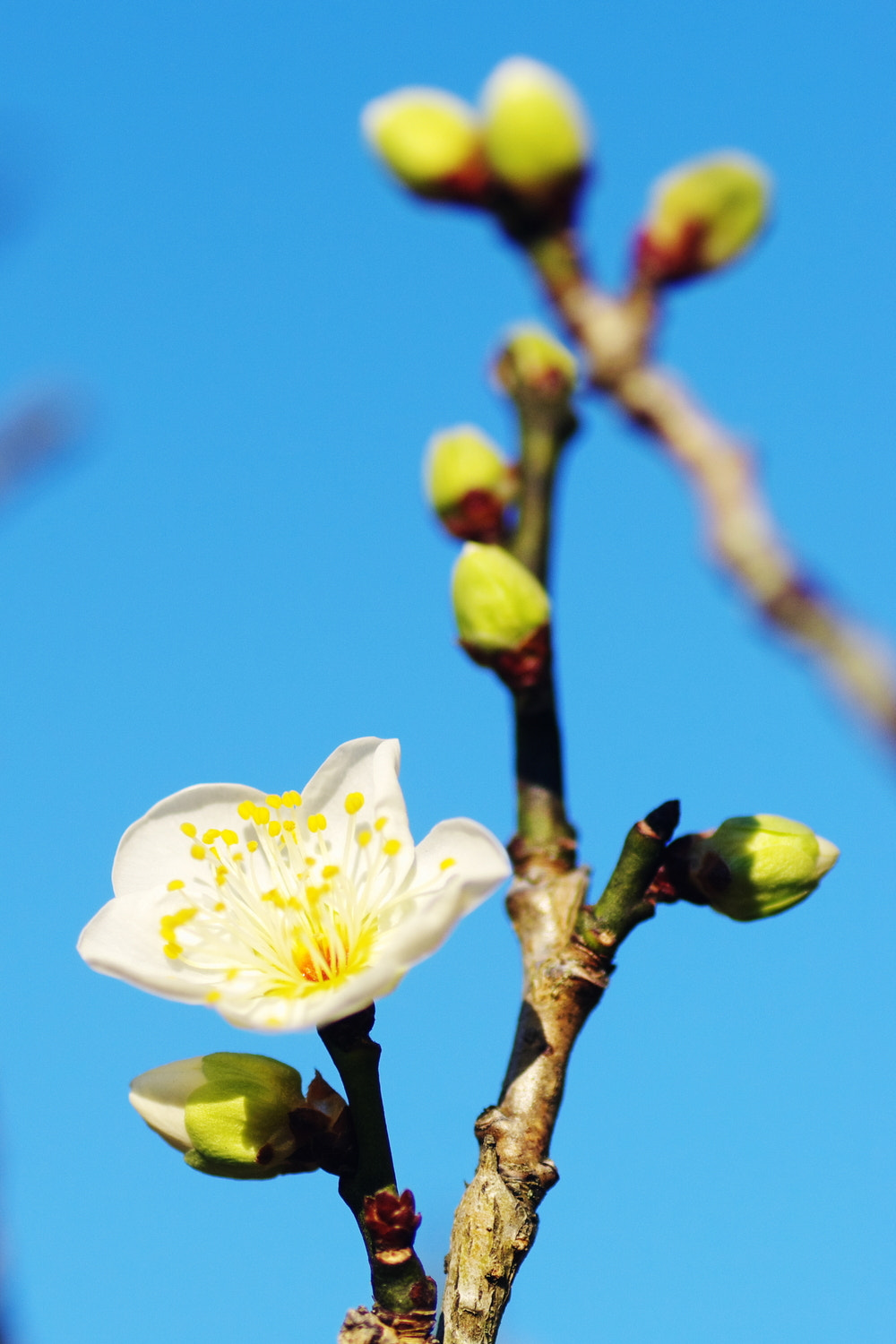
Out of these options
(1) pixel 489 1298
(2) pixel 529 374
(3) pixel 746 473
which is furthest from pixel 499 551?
(3) pixel 746 473

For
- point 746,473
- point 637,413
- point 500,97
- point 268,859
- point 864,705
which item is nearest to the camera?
point 864,705

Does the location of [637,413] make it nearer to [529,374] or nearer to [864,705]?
[864,705]

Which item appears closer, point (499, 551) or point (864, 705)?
point (864, 705)

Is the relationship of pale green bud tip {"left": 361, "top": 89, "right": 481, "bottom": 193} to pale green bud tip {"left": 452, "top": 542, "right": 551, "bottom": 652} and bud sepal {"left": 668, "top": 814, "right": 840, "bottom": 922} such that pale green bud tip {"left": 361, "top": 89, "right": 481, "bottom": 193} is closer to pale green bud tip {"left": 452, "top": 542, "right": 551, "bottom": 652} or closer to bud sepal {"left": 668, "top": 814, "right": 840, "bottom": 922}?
pale green bud tip {"left": 452, "top": 542, "right": 551, "bottom": 652}

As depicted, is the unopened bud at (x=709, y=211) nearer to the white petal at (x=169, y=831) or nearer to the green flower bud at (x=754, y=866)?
the green flower bud at (x=754, y=866)

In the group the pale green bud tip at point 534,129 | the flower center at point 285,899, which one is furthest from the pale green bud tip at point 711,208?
the flower center at point 285,899

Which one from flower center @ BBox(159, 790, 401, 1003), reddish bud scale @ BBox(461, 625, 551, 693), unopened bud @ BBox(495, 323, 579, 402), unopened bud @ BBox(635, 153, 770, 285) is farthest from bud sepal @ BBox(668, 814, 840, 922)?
unopened bud @ BBox(635, 153, 770, 285)
